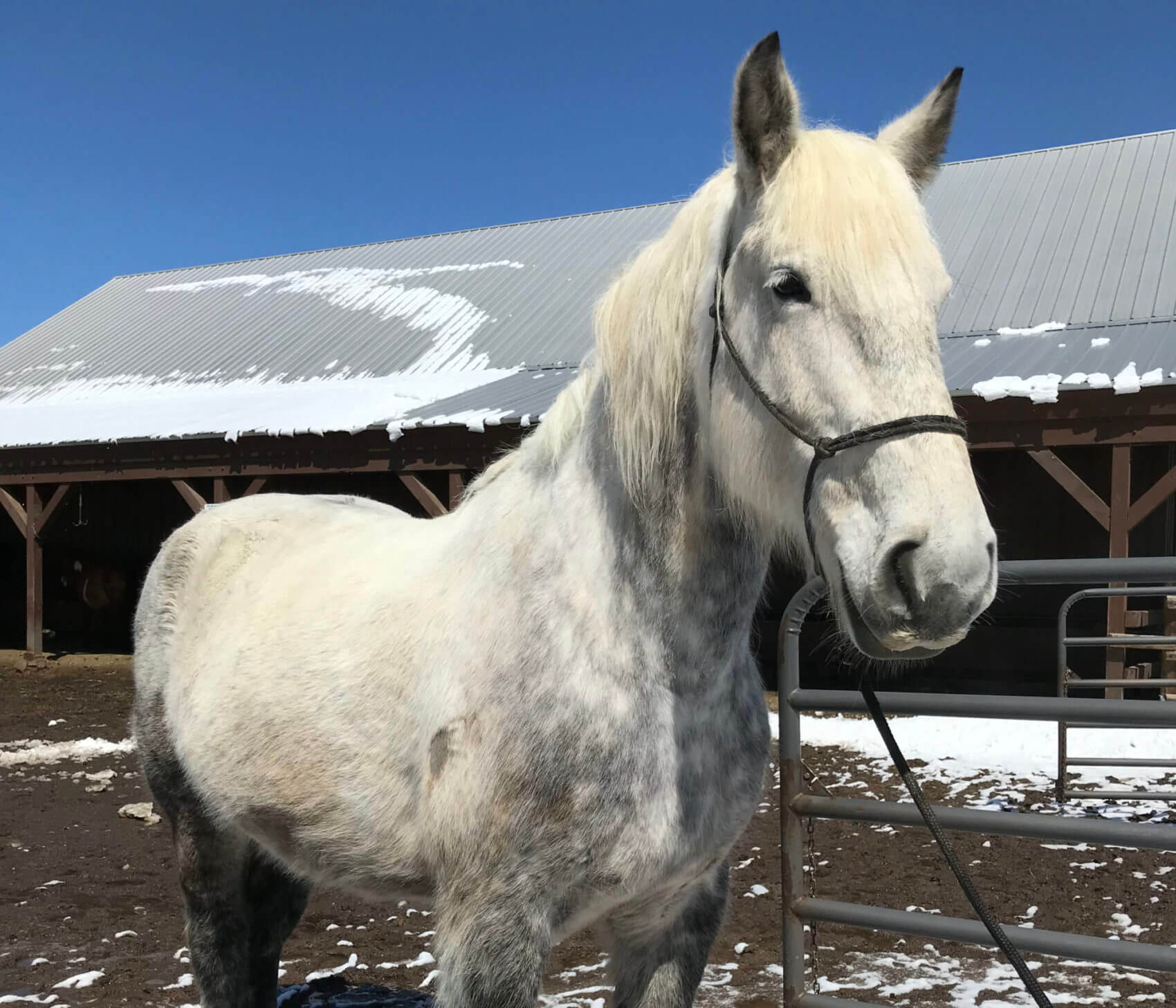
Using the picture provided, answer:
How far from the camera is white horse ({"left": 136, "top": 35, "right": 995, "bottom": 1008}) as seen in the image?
1.34 m

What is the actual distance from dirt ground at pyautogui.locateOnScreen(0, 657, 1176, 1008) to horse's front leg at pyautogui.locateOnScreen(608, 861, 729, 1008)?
3.74 feet

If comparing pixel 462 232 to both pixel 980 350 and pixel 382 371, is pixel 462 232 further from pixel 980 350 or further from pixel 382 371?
pixel 980 350

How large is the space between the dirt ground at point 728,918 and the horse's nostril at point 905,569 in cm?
202

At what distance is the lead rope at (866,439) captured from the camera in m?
1.30

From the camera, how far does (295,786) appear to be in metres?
1.99

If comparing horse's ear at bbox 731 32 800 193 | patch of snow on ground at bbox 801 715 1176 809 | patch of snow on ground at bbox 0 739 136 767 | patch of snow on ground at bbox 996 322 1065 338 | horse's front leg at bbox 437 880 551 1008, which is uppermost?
patch of snow on ground at bbox 996 322 1065 338

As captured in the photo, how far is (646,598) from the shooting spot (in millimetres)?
1643

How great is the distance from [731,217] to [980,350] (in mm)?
9731

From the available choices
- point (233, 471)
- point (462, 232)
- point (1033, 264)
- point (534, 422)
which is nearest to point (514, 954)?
point (534, 422)

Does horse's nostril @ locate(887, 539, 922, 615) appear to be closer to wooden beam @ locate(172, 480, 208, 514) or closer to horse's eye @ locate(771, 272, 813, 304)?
horse's eye @ locate(771, 272, 813, 304)

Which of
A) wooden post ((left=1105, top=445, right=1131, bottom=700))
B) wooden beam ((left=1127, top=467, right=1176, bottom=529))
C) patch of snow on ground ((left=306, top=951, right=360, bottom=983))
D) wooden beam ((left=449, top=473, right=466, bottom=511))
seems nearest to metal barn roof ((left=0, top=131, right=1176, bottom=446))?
wooden beam ((left=449, top=473, right=466, bottom=511))

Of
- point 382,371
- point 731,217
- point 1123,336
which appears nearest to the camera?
point 731,217

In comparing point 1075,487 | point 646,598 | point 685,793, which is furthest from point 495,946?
point 1075,487

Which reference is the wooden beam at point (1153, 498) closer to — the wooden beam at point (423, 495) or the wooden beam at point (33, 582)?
the wooden beam at point (423, 495)
